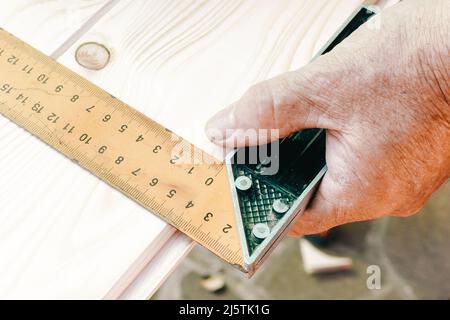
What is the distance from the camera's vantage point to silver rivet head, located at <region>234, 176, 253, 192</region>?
1009 millimetres

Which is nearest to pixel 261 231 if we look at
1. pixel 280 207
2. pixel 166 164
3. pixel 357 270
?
pixel 280 207

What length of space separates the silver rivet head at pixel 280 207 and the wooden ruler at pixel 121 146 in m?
0.08

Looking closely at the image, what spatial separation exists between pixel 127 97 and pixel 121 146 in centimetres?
12

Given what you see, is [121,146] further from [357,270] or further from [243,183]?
[357,270]

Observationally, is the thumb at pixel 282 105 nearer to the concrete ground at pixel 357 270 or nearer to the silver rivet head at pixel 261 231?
the silver rivet head at pixel 261 231

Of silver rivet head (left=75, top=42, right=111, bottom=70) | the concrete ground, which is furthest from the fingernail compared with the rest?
the concrete ground

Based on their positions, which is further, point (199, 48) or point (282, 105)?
point (199, 48)

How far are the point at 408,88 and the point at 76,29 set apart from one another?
2.20 feet

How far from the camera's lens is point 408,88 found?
107 cm

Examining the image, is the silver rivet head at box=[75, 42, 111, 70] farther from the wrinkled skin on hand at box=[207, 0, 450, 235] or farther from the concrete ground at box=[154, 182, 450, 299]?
the concrete ground at box=[154, 182, 450, 299]

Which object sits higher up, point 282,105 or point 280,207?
point 282,105

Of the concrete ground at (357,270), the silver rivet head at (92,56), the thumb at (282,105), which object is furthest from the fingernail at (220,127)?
the concrete ground at (357,270)

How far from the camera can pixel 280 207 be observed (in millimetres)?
996

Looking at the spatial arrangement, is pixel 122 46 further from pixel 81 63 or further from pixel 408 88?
pixel 408 88
